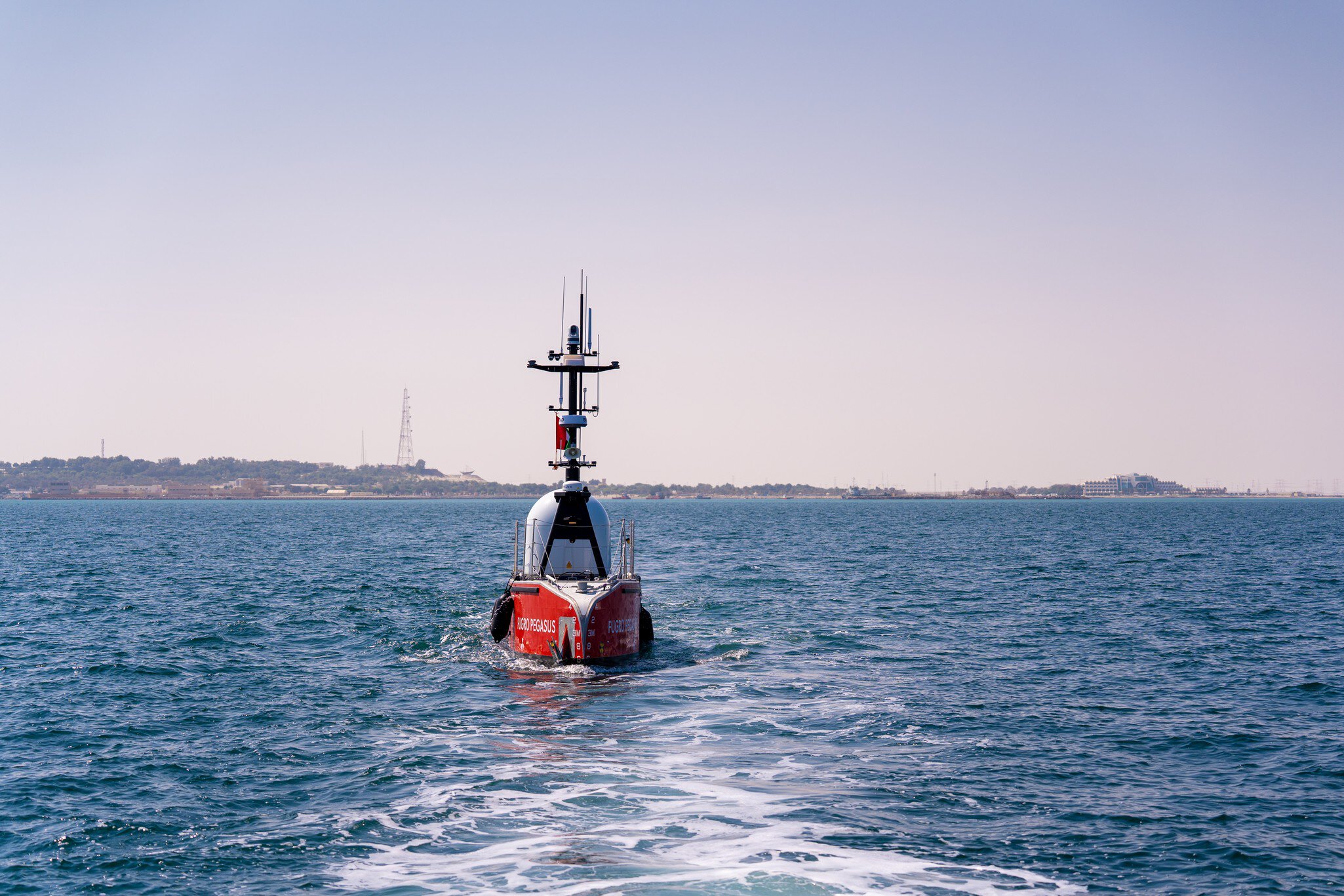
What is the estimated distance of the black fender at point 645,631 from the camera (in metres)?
29.7

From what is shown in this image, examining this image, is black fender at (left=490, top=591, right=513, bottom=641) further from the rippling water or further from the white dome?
the white dome

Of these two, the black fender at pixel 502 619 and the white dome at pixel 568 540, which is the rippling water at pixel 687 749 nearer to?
the black fender at pixel 502 619

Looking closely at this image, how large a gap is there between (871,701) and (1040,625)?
16.0m

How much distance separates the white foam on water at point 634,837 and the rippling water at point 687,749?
6cm

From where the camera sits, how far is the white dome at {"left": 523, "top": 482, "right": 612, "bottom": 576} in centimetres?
3044

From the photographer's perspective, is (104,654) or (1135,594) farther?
(1135,594)

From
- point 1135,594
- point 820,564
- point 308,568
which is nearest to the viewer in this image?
point 1135,594

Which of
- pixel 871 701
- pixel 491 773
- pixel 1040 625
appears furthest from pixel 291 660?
pixel 1040 625

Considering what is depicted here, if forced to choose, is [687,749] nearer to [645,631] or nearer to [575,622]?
[575,622]

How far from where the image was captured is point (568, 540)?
100 feet

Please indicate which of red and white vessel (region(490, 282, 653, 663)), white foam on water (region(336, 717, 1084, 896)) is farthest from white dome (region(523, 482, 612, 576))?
white foam on water (region(336, 717, 1084, 896))

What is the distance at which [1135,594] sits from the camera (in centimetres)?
4719

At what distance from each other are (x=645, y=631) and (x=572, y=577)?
282 cm

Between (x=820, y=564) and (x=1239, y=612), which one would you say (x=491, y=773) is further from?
(x=820, y=564)
